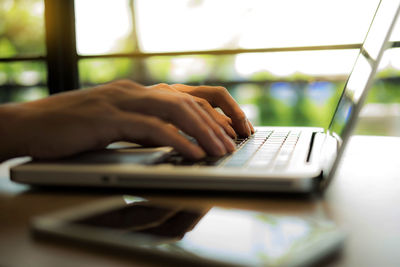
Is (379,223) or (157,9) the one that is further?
(157,9)

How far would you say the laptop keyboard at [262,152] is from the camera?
534 millimetres

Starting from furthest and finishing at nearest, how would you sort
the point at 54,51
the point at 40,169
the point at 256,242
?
the point at 54,51 < the point at 40,169 < the point at 256,242

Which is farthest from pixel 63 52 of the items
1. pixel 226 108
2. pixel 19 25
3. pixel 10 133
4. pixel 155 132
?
pixel 19 25

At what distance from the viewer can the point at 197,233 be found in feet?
1.13

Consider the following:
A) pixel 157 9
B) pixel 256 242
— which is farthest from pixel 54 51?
pixel 157 9

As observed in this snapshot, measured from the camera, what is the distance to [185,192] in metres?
0.51

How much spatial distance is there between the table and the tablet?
12 millimetres

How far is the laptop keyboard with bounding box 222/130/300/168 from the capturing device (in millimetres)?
534

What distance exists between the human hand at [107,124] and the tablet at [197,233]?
7.1 inches

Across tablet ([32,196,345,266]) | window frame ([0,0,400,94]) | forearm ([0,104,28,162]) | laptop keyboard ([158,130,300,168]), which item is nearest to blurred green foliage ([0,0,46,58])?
window frame ([0,0,400,94])

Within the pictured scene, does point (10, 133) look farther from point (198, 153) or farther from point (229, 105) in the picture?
point (229, 105)

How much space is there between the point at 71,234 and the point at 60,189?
0.76ft

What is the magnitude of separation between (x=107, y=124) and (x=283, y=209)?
0.28 m

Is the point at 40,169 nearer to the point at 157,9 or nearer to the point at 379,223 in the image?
the point at 379,223
